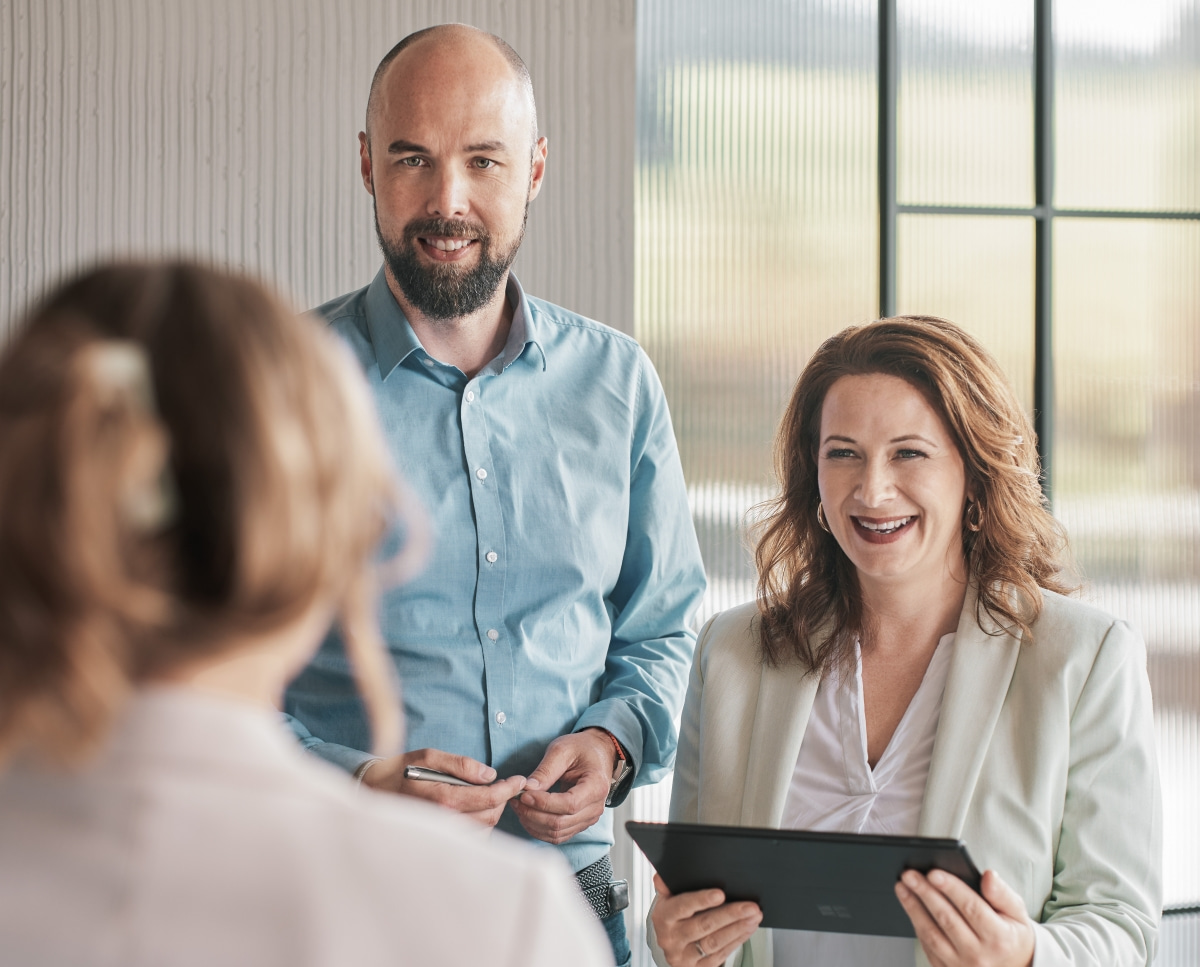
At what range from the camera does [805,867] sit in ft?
4.87

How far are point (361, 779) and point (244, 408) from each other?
142 centimetres

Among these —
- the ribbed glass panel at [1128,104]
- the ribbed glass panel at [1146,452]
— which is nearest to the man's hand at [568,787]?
the ribbed glass panel at [1146,452]

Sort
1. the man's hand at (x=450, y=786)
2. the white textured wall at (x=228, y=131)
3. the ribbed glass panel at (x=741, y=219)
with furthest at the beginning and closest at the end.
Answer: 1. the ribbed glass panel at (x=741, y=219)
2. the white textured wall at (x=228, y=131)
3. the man's hand at (x=450, y=786)

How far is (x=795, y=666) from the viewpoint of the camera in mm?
2029

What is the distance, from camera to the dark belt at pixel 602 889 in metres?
2.15

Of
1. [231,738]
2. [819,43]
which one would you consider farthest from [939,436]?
[819,43]

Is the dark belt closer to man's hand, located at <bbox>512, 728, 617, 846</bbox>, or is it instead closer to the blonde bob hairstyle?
man's hand, located at <bbox>512, 728, 617, 846</bbox>

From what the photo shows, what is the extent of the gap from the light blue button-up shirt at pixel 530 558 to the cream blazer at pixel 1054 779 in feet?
1.27

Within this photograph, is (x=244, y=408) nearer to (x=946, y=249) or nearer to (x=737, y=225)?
(x=737, y=225)

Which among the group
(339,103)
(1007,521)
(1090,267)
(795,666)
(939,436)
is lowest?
(795,666)

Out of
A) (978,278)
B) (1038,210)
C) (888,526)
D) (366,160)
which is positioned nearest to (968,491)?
(888,526)

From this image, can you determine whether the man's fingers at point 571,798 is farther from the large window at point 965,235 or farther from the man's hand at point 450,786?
the large window at point 965,235

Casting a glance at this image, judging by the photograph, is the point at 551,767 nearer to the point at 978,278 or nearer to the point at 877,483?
the point at 877,483

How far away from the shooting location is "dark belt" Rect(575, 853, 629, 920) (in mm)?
2154
